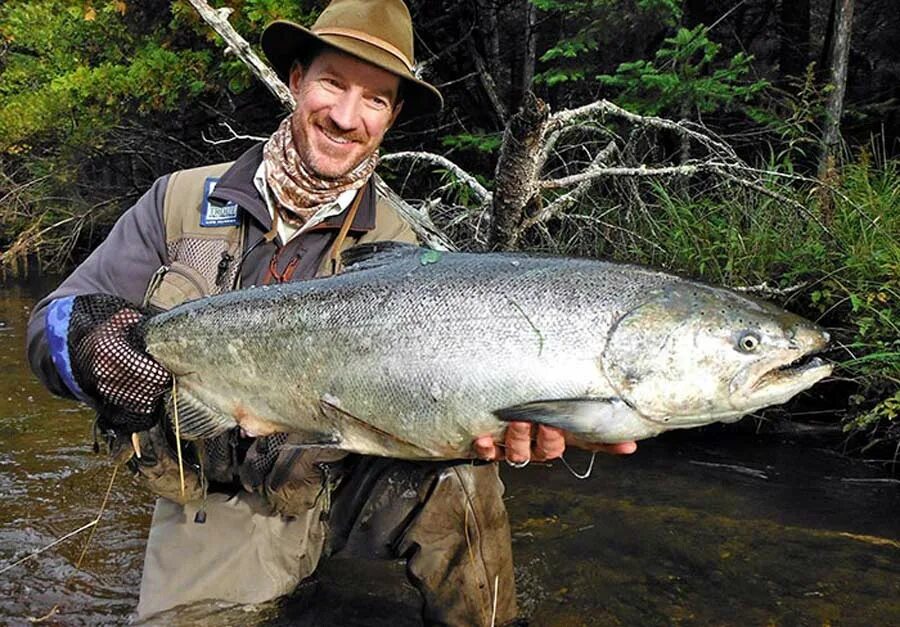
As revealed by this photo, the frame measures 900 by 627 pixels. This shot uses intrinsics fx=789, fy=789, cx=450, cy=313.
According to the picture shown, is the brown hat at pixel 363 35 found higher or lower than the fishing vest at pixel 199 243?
higher

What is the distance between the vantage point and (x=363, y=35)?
3160mm

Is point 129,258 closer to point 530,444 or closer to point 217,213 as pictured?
point 217,213

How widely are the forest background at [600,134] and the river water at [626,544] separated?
0.63 metres

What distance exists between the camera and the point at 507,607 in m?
3.17

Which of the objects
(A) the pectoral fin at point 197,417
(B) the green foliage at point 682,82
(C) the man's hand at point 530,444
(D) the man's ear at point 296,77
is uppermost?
(B) the green foliage at point 682,82

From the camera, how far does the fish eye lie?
2.29 m

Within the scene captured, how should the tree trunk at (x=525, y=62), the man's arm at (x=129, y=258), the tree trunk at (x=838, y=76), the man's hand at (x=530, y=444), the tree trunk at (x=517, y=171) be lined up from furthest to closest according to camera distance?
the tree trunk at (x=525, y=62) → the tree trunk at (x=838, y=76) → the tree trunk at (x=517, y=171) → the man's arm at (x=129, y=258) → the man's hand at (x=530, y=444)

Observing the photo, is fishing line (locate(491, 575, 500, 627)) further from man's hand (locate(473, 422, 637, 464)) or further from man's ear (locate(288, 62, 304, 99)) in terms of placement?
man's ear (locate(288, 62, 304, 99))

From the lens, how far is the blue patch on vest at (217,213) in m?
3.23

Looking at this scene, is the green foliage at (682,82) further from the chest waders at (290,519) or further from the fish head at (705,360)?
the fish head at (705,360)

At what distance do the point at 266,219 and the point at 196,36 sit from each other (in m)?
8.64

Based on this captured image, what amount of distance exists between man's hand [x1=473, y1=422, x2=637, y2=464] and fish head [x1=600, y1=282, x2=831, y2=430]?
0.25 meters

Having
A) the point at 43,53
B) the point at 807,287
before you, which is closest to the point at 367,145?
the point at 807,287

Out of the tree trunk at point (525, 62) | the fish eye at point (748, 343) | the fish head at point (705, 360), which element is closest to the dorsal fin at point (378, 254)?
the fish head at point (705, 360)
